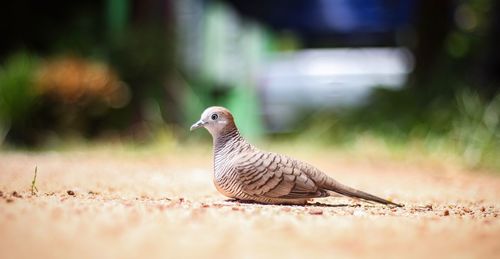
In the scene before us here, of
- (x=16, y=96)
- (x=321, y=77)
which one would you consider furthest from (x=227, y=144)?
(x=321, y=77)

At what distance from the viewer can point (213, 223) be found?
9.69ft

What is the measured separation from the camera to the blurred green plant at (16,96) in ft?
31.4

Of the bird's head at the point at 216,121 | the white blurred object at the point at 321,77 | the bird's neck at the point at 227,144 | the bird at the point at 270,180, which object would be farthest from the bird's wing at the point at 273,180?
the white blurred object at the point at 321,77

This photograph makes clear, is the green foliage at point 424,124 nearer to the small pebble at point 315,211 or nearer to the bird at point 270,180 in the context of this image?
the bird at point 270,180

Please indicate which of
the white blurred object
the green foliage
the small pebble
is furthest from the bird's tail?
the white blurred object

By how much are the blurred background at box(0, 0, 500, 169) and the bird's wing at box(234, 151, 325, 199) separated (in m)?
4.42

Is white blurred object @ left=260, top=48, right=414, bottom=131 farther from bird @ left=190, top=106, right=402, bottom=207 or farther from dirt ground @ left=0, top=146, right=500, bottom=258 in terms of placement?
bird @ left=190, top=106, right=402, bottom=207

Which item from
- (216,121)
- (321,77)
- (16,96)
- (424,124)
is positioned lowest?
(216,121)

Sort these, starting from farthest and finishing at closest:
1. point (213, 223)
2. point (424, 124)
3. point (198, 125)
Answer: point (424, 124) < point (198, 125) < point (213, 223)

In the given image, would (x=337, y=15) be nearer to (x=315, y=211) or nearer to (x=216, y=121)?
(x=216, y=121)

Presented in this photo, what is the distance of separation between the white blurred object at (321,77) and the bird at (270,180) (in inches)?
295

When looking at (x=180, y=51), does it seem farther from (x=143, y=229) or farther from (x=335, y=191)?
(x=143, y=229)

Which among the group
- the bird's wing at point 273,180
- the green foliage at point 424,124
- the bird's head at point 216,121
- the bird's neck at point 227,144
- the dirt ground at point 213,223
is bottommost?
the dirt ground at point 213,223

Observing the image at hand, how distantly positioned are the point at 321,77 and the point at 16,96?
589 centimetres
